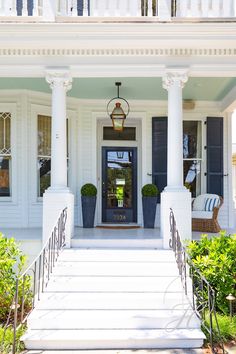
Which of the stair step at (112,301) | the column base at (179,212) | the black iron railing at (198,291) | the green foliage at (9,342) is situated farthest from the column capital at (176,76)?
the green foliage at (9,342)

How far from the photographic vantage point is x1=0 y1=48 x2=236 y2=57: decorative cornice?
591cm

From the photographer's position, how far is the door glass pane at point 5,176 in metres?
7.89

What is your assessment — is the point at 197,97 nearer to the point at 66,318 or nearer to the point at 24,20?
the point at 24,20

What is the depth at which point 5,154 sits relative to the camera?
7.88 meters

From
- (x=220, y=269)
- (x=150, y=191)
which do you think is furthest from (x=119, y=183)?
(x=220, y=269)

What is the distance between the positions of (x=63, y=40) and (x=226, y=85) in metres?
3.46

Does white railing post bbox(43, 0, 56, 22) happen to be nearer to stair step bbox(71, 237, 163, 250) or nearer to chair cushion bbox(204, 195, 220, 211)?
stair step bbox(71, 237, 163, 250)

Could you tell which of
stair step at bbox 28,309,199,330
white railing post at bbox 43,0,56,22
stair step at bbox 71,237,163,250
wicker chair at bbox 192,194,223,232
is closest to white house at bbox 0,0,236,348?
white railing post at bbox 43,0,56,22

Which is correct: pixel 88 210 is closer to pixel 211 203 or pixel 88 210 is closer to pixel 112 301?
pixel 211 203

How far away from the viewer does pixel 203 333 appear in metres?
4.10

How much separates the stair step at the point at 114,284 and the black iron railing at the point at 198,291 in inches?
5.9

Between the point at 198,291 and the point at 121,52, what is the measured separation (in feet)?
12.3

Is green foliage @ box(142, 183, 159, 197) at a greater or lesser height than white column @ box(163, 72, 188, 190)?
lesser

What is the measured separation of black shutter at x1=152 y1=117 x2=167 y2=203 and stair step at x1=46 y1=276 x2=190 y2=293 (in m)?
3.55
